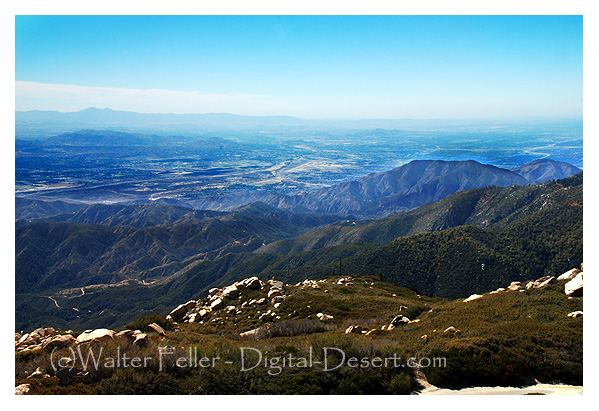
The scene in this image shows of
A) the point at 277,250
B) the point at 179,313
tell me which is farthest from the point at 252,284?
the point at 277,250

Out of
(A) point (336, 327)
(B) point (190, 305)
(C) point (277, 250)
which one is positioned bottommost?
(C) point (277, 250)

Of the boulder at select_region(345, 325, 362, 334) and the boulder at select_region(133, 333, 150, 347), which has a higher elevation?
the boulder at select_region(133, 333, 150, 347)

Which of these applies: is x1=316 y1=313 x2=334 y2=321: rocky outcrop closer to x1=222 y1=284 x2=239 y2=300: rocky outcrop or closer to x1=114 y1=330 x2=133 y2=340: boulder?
x1=222 y1=284 x2=239 y2=300: rocky outcrop

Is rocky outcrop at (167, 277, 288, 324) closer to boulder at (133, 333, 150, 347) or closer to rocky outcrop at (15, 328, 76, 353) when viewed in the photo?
rocky outcrop at (15, 328, 76, 353)

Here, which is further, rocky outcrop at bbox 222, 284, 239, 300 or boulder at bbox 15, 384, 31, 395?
rocky outcrop at bbox 222, 284, 239, 300

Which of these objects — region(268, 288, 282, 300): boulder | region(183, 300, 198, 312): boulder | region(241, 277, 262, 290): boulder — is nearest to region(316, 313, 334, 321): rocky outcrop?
region(268, 288, 282, 300): boulder

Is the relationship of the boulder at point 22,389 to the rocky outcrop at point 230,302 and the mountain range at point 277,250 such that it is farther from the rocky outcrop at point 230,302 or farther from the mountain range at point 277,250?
the mountain range at point 277,250

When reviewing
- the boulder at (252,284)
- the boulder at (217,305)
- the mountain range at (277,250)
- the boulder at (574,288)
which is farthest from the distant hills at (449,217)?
the boulder at (217,305)

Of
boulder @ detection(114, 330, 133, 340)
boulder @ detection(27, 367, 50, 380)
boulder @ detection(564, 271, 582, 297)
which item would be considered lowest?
boulder @ detection(114, 330, 133, 340)

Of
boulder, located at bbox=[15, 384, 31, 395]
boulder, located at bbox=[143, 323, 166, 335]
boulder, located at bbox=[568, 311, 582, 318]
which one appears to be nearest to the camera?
boulder, located at bbox=[15, 384, 31, 395]

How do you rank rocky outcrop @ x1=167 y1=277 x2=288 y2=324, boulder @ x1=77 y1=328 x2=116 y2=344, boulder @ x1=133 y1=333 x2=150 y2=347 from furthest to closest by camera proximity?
rocky outcrop @ x1=167 y1=277 x2=288 y2=324
boulder @ x1=77 y1=328 x2=116 y2=344
boulder @ x1=133 y1=333 x2=150 y2=347

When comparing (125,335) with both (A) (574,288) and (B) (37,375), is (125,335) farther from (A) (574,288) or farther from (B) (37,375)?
(A) (574,288)
